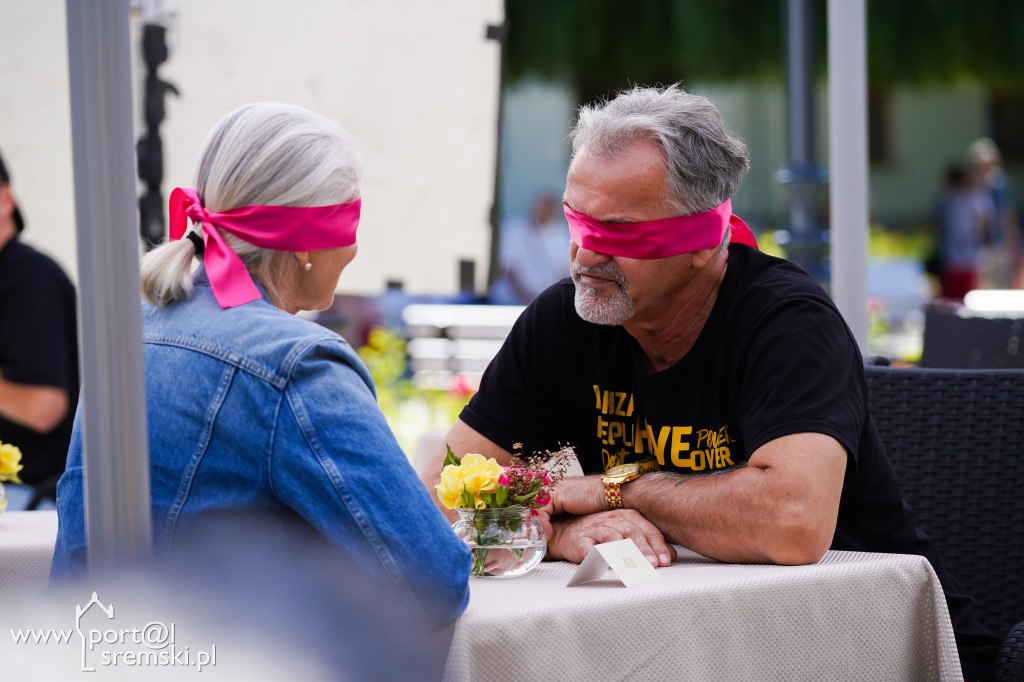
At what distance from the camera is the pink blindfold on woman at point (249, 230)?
1924mm

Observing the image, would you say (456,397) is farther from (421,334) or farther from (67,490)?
(67,490)

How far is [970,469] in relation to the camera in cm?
273

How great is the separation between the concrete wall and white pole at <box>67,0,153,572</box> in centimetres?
293

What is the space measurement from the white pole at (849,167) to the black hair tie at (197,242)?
6.20ft

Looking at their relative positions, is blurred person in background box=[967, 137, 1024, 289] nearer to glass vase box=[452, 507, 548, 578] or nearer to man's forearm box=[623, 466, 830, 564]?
man's forearm box=[623, 466, 830, 564]

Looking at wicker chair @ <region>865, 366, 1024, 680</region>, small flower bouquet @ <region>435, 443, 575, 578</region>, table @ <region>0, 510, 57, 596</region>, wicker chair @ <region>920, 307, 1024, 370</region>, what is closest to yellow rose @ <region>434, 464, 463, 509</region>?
small flower bouquet @ <region>435, 443, 575, 578</region>

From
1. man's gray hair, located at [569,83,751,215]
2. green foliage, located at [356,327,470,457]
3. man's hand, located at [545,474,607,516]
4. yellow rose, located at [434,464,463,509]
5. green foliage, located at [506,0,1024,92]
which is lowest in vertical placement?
green foliage, located at [356,327,470,457]

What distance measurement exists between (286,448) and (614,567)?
1.80 feet

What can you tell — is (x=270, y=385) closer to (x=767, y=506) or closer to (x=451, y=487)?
(x=451, y=487)

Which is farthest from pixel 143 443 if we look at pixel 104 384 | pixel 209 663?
pixel 209 663

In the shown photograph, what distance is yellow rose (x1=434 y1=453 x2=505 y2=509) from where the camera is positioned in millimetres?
1888

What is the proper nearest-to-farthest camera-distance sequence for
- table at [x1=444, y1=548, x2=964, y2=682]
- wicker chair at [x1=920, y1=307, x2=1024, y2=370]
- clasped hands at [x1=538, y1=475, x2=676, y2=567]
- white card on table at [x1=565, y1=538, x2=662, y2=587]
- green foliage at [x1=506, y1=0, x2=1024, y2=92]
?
table at [x1=444, y1=548, x2=964, y2=682] < white card on table at [x1=565, y1=538, x2=662, y2=587] < clasped hands at [x1=538, y1=475, x2=676, y2=567] < wicker chair at [x1=920, y1=307, x2=1024, y2=370] < green foliage at [x1=506, y1=0, x2=1024, y2=92]

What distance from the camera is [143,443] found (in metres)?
1.42

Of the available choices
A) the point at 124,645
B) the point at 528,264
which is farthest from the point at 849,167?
the point at 528,264
